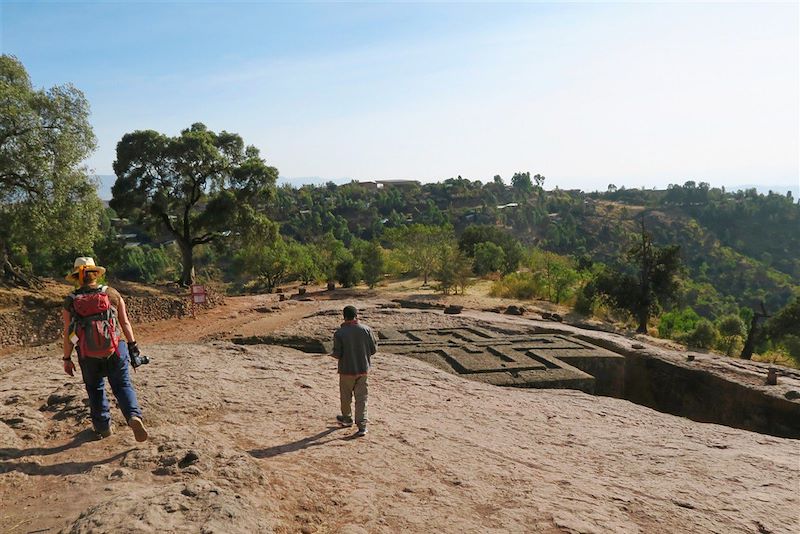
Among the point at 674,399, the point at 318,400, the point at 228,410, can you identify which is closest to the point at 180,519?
the point at 228,410

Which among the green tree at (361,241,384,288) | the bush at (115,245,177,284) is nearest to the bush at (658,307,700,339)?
the green tree at (361,241,384,288)

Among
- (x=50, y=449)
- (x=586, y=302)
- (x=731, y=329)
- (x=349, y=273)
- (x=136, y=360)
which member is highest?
(x=136, y=360)

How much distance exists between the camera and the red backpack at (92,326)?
4.18 metres

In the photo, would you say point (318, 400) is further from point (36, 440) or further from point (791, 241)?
point (791, 241)

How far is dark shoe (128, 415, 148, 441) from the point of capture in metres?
4.25

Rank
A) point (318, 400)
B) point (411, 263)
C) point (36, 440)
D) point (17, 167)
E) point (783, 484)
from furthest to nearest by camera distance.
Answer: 1. point (411, 263)
2. point (17, 167)
3. point (318, 400)
4. point (783, 484)
5. point (36, 440)

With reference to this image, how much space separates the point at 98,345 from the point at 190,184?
55.7ft

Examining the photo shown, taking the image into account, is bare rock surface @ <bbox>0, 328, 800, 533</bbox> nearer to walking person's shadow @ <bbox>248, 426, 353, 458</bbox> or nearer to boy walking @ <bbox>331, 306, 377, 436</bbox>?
walking person's shadow @ <bbox>248, 426, 353, 458</bbox>

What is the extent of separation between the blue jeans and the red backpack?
98 millimetres

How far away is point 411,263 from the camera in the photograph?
28.1 meters

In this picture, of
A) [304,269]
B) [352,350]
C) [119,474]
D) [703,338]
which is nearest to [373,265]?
[304,269]

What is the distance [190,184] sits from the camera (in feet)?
64.7

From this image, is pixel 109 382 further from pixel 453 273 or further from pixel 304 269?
pixel 304 269

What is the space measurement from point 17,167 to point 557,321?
15.5 metres
